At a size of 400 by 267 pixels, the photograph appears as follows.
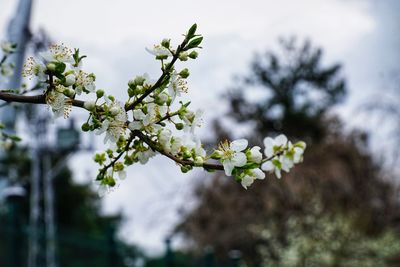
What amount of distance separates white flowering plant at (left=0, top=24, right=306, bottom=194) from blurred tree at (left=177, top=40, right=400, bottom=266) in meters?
9.06

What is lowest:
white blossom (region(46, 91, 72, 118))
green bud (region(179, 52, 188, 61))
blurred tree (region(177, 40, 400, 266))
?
white blossom (region(46, 91, 72, 118))

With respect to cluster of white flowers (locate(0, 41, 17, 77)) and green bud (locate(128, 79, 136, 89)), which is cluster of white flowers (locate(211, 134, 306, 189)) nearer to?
green bud (locate(128, 79, 136, 89))

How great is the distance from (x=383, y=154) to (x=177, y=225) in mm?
5285

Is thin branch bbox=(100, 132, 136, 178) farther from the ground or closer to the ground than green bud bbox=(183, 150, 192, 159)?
farther from the ground

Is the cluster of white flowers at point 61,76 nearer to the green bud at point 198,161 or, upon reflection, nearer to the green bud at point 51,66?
the green bud at point 51,66

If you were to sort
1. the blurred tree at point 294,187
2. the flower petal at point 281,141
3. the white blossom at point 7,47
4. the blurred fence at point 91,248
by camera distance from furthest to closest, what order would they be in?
the blurred tree at point 294,187 → the blurred fence at point 91,248 → the white blossom at point 7,47 → the flower petal at point 281,141

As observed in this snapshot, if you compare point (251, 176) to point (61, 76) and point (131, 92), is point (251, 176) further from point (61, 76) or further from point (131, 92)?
point (61, 76)

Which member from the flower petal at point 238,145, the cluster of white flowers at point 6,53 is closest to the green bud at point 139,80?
the flower petal at point 238,145

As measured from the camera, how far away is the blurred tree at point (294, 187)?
1123 centimetres

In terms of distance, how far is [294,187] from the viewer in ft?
39.0

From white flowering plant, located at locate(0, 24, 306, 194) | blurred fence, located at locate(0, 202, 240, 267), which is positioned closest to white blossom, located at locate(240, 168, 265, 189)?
white flowering plant, located at locate(0, 24, 306, 194)

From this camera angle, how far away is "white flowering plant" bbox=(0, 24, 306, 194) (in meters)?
1.14

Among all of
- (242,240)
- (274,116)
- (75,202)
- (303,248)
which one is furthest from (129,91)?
(75,202)

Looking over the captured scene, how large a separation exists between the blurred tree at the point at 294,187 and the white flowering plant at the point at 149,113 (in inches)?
357
